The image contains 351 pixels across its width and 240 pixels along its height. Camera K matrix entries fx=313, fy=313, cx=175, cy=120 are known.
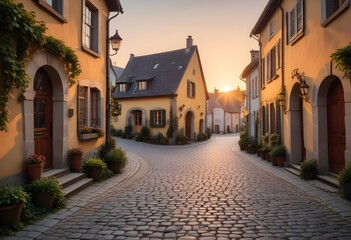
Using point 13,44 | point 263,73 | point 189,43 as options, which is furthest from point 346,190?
point 189,43

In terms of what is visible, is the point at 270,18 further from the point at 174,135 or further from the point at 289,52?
the point at 174,135

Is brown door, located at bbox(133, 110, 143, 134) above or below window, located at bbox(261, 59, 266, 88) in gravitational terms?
below

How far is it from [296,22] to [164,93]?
1656 cm

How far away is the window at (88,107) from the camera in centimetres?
983

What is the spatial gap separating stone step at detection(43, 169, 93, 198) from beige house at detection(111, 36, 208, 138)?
17847 mm

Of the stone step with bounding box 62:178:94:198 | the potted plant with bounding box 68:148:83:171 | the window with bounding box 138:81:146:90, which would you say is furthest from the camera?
the window with bounding box 138:81:146:90

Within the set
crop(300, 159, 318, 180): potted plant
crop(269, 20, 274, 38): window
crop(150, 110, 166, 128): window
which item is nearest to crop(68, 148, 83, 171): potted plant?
crop(300, 159, 318, 180): potted plant

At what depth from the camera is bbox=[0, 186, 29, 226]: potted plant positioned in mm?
4828

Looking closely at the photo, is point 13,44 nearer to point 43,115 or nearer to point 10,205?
point 43,115

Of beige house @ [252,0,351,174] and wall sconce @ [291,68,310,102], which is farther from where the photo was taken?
wall sconce @ [291,68,310,102]

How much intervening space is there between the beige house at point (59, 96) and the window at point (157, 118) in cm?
1512

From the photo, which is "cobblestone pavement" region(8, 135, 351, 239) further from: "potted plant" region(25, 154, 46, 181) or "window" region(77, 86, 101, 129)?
"window" region(77, 86, 101, 129)

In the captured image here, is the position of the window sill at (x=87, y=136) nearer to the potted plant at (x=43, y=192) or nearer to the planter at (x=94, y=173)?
the planter at (x=94, y=173)

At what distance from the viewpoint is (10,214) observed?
488 cm
